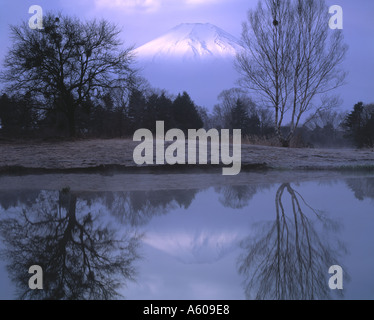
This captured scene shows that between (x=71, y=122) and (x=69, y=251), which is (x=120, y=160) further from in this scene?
(x=71, y=122)

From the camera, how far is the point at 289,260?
2.64 metres

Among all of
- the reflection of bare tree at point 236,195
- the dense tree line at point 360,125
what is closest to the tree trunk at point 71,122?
the reflection of bare tree at point 236,195

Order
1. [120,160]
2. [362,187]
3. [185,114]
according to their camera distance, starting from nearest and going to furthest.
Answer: [362,187], [120,160], [185,114]

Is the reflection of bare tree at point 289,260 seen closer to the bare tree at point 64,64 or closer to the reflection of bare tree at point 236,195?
the reflection of bare tree at point 236,195

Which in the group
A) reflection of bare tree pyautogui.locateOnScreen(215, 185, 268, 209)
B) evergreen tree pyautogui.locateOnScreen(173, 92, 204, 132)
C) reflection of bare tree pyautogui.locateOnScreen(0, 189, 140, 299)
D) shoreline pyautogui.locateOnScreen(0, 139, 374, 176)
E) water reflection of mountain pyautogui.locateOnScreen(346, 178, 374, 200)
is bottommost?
reflection of bare tree pyautogui.locateOnScreen(0, 189, 140, 299)

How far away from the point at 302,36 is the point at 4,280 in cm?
1402

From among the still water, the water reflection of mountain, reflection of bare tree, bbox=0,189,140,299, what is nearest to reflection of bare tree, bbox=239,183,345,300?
the still water

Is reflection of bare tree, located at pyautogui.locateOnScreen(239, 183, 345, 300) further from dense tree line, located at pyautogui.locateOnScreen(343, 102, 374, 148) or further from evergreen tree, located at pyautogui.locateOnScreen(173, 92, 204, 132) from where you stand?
dense tree line, located at pyautogui.locateOnScreen(343, 102, 374, 148)

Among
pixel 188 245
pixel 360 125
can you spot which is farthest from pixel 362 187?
pixel 360 125

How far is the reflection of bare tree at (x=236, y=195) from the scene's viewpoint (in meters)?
4.64

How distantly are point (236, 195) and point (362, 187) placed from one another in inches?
91.8

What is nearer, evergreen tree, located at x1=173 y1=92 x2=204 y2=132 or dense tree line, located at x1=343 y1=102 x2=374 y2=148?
evergreen tree, located at x1=173 y1=92 x2=204 y2=132

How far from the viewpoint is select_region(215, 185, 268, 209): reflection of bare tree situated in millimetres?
4645
